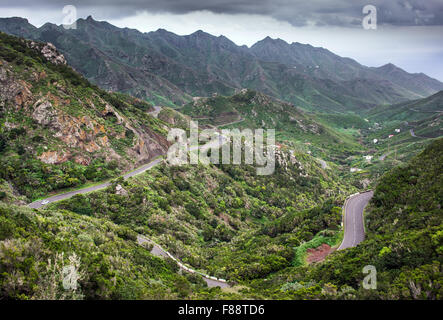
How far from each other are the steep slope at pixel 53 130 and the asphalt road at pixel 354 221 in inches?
1454

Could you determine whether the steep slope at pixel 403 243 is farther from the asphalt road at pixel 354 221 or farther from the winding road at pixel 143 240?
the winding road at pixel 143 240

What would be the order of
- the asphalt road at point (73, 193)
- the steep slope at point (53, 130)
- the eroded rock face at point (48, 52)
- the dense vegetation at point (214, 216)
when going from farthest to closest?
the eroded rock face at point (48, 52), the steep slope at point (53, 130), the dense vegetation at point (214, 216), the asphalt road at point (73, 193)

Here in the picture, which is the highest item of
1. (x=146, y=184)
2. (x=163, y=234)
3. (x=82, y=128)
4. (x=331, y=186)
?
(x=82, y=128)

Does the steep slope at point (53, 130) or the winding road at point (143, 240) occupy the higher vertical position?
the steep slope at point (53, 130)

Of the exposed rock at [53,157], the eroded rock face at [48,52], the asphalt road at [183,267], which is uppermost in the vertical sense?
the eroded rock face at [48,52]

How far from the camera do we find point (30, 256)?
52.5ft

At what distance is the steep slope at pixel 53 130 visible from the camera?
3916 centimetres

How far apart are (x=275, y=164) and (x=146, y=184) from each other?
175ft

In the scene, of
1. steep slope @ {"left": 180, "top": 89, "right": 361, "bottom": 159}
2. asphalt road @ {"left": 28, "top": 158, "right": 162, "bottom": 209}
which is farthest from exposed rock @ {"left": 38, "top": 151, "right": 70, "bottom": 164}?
steep slope @ {"left": 180, "top": 89, "right": 361, "bottom": 159}

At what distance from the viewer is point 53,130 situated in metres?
45.4

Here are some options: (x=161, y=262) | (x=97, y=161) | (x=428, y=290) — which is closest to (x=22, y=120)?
(x=97, y=161)

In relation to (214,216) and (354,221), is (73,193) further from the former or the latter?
(354,221)

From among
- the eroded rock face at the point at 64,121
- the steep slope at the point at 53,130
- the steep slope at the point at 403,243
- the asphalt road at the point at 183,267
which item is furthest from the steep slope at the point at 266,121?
the asphalt road at the point at 183,267
